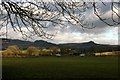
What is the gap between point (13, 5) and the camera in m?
9.87

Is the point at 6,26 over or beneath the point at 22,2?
beneath

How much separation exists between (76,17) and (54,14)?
2.14 ft

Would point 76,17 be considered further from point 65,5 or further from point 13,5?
point 13,5

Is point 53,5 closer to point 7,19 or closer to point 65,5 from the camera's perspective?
point 65,5

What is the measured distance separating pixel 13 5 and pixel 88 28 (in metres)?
2.43

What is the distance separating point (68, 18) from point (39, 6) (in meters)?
0.96

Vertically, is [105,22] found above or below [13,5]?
below

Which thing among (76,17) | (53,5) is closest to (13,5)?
(53,5)

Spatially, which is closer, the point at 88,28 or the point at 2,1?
the point at 88,28

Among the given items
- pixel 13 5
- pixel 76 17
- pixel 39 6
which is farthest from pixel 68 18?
pixel 13 5

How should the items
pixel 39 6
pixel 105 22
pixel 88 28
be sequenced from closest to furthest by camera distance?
pixel 105 22 → pixel 88 28 → pixel 39 6

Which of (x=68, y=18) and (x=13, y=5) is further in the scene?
(x=13, y=5)

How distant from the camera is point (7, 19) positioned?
31.7 ft

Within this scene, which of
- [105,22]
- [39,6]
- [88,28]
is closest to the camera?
[105,22]
